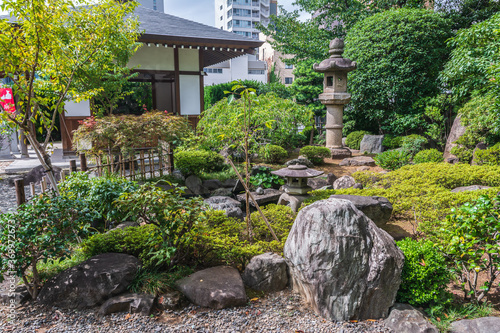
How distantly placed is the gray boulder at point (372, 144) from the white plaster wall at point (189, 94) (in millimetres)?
6197

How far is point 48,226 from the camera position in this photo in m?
3.32

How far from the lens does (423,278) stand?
10.3 feet

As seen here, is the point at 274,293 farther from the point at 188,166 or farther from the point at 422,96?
the point at 422,96

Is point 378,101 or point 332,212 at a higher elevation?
point 378,101

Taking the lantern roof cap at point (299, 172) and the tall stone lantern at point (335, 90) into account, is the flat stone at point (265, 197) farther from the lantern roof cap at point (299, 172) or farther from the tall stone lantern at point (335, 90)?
the tall stone lantern at point (335, 90)

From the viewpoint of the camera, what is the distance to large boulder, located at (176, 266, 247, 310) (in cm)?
320

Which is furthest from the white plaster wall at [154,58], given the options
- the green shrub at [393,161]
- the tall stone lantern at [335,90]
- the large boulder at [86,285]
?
the large boulder at [86,285]

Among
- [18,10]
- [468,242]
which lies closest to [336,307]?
[468,242]

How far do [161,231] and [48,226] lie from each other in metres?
1.09

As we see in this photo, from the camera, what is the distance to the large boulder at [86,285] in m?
3.20

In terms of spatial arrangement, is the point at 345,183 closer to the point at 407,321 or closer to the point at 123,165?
the point at 407,321

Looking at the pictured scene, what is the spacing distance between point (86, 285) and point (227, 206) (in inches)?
109

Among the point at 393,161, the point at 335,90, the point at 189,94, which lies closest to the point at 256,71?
the point at 189,94

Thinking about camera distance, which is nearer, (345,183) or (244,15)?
(345,183)
